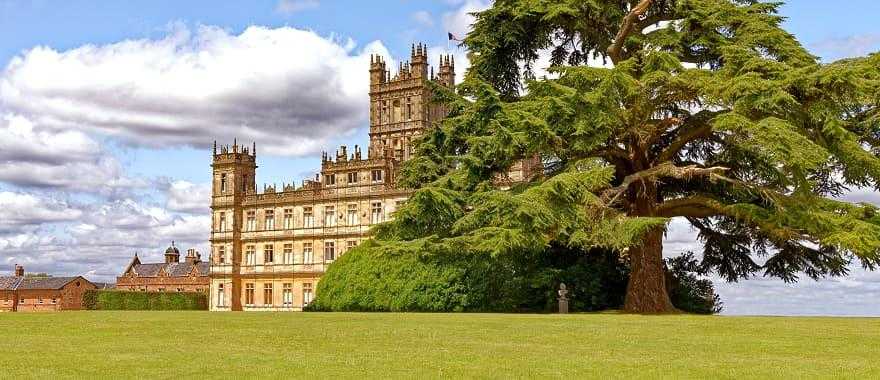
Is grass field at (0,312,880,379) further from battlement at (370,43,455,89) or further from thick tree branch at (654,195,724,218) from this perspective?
battlement at (370,43,455,89)

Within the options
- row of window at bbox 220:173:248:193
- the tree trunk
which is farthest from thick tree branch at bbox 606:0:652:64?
row of window at bbox 220:173:248:193

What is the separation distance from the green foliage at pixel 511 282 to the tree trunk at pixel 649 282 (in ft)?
6.26

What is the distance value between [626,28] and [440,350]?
500 inches

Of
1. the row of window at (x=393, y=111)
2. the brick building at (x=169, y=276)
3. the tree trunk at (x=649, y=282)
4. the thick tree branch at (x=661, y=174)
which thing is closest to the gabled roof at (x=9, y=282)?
the brick building at (x=169, y=276)

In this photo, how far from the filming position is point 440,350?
10.4 meters

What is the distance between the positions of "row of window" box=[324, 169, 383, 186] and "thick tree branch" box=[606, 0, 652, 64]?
27.2 m

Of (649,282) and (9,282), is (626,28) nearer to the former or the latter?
(649,282)

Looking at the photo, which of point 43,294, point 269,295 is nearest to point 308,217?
point 269,295

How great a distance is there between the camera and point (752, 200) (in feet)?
67.4

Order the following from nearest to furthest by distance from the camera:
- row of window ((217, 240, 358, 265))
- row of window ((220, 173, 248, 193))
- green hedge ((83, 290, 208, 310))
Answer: green hedge ((83, 290, 208, 310))
row of window ((217, 240, 358, 265))
row of window ((220, 173, 248, 193))

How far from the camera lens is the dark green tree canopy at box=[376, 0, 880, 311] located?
58.4 ft

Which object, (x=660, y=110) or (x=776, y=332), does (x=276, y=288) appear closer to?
(x=660, y=110)

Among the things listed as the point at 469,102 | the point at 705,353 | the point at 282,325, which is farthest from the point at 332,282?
the point at 705,353

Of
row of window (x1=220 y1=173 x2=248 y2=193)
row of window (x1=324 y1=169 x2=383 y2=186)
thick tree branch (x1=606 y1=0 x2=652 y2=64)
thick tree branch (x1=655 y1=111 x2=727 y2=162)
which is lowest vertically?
thick tree branch (x1=655 y1=111 x2=727 y2=162)
